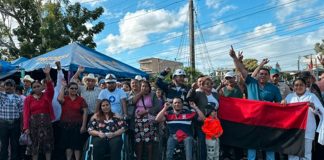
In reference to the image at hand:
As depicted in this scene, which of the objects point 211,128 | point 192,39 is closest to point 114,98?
point 211,128

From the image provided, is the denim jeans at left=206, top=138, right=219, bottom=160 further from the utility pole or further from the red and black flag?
the utility pole

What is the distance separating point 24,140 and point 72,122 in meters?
0.93

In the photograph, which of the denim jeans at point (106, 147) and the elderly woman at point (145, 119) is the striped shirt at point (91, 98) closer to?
the elderly woman at point (145, 119)

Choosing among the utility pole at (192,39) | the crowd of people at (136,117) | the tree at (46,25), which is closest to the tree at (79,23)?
the tree at (46,25)

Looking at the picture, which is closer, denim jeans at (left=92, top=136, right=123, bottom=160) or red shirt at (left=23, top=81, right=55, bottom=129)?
denim jeans at (left=92, top=136, right=123, bottom=160)

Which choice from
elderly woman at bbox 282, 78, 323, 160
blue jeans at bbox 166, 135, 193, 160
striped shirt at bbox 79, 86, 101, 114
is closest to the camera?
elderly woman at bbox 282, 78, 323, 160

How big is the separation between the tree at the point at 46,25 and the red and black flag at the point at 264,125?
62.5 feet

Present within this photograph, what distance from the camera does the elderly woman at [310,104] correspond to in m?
6.08

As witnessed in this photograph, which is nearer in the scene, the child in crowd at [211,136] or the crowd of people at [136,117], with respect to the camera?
the crowd of people at [136,117]

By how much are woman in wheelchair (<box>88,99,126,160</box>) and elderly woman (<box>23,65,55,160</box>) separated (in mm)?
1051

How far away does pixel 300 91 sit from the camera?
6.15 meters

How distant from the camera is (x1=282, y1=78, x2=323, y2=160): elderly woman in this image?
6.08 metres

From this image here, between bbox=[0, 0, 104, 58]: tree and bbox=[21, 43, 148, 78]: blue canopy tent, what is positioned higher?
bbox=[0, 0, 104, 58]: tree

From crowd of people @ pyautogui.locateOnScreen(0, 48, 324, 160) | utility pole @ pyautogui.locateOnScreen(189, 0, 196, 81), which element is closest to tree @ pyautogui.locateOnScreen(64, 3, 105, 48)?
utility pole @ pyautogui.locateOnScreen(189, 0, 196, 81)
